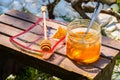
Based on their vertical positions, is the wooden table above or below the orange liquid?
below

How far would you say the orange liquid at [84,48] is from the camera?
5.89 ft

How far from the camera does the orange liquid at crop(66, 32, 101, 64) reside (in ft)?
5.89

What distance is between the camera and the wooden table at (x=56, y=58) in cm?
183

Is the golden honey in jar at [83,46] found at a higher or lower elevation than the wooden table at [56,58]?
higher

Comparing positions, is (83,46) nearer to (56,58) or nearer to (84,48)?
(84,48)

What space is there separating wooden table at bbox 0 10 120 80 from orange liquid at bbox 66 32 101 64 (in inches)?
1.7

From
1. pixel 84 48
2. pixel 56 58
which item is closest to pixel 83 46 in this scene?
pixel 84 48

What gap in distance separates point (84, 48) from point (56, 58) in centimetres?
21

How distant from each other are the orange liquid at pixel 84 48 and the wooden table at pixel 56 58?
0.15ft

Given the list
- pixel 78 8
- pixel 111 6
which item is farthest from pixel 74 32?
pixel 111 6

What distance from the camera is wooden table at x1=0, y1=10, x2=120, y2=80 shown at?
1827 mm

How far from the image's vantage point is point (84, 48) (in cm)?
179

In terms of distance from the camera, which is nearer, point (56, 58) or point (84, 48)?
point (84, 48)

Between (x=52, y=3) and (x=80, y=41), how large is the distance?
154 cm
